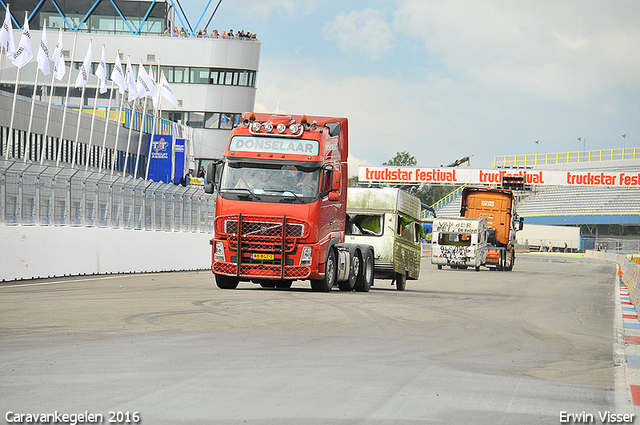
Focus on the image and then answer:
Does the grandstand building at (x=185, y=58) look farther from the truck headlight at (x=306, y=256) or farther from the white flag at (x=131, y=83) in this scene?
the truck headlight at (x=306, y=256)

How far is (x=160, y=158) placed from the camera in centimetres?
6212

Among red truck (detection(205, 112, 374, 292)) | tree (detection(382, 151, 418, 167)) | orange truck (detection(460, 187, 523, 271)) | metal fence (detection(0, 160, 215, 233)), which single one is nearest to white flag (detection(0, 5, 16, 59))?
metal fence (detection(0, 160, 215, 233))

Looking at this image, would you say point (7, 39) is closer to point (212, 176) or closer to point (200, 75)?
point (212, 176)

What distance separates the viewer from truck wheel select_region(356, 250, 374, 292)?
67.9ft

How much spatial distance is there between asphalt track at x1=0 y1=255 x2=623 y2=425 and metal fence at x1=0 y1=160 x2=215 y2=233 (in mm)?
3787

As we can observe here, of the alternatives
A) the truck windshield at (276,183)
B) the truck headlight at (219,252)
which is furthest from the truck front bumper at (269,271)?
the truck windshield at (276,183)

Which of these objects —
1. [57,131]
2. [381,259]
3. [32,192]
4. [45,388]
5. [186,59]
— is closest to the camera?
[45,388]

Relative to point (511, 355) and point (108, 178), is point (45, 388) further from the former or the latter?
point (108, 178)

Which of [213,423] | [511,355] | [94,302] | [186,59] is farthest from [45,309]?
[186,59]

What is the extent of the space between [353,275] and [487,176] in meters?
49.1

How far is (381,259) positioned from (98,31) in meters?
57.9

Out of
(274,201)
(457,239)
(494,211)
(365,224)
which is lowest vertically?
(365,224)

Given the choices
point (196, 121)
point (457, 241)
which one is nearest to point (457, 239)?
point (457, 241)

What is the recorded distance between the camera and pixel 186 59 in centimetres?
7169
